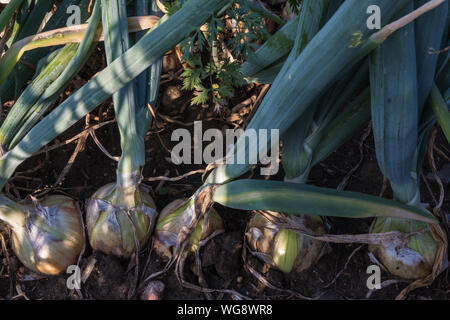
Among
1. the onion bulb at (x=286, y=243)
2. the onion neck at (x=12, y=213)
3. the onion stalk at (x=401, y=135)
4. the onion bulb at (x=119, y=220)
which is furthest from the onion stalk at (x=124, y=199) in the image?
the onion stalk at (x=401, y=135)

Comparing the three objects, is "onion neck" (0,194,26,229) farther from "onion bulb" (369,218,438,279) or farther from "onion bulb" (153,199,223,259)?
"onion bulb" (369,218,438,279)

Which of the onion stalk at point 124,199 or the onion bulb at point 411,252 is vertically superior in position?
the onion stalk at point 124,199

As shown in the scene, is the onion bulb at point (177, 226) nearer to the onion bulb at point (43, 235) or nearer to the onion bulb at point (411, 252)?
the onion bulb at point (43, 235)

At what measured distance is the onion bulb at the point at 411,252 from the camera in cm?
115

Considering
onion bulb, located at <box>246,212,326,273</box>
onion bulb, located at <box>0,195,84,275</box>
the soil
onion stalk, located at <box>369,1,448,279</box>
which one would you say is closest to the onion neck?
onion bulb, located at <box>0,195,84,275</box>

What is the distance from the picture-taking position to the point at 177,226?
1.25 meters

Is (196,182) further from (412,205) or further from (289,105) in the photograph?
(412,205)

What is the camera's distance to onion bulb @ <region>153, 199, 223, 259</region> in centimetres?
124

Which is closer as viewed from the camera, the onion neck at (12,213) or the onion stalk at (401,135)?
the onion stalk at (401,135)

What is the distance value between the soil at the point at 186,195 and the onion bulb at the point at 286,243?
0.03 m

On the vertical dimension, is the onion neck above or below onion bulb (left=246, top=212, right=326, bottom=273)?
above

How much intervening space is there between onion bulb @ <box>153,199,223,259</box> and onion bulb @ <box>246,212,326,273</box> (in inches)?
4.5

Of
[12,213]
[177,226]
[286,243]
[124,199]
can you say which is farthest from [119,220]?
[286,243]

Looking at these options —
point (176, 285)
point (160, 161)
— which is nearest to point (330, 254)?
point (176, 285)
